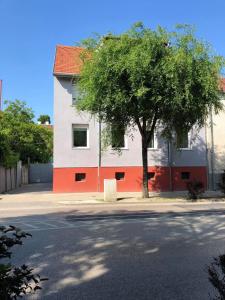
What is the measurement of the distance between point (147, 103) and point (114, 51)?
2.79 meters

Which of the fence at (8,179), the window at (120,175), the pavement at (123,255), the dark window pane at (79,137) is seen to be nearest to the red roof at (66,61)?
the dark window pane at (79,137)

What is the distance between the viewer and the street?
5.48 meters

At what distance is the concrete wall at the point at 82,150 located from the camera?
26.3 meters

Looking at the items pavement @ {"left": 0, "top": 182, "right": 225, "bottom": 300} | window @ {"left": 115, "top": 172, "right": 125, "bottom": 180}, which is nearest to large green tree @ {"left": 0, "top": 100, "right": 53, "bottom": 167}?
window @ {"left": 115, "top": 172, "right": 125, "bottom": 180}

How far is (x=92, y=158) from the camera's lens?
26984 mm

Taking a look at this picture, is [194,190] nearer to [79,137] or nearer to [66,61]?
[79,137]

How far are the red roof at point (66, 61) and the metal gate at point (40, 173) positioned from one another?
21.5 m

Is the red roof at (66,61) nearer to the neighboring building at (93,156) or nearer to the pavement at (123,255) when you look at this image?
the neighboring building at (93,156)

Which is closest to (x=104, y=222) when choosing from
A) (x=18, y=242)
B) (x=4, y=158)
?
(x=18, y=242)

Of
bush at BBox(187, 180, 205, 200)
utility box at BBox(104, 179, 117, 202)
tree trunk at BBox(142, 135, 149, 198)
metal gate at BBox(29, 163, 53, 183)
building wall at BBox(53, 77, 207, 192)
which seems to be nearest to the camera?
utility box at BBox(104, 179, 117, 202)

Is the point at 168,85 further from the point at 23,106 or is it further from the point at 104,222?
the point at 23,106

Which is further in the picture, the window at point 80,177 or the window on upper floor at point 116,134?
the window at point 80,177

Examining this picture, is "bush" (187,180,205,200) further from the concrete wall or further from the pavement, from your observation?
the pavement

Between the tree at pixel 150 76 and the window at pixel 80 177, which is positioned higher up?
the tree at pixel 150 76
